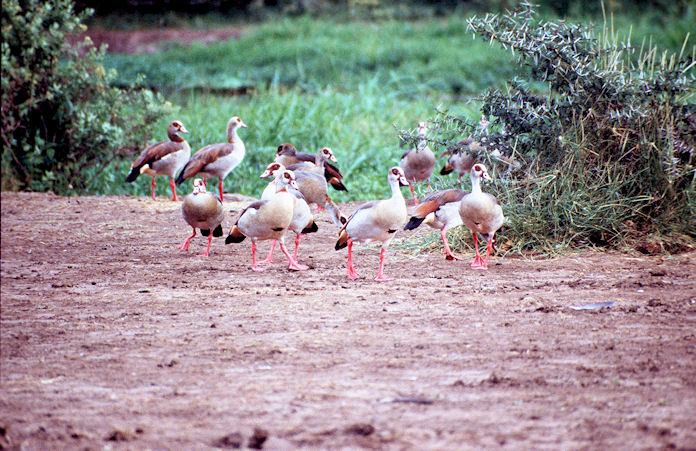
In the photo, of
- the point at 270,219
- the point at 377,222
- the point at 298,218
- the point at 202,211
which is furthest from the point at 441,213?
the point at 202,211

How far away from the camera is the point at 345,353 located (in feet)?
14.0

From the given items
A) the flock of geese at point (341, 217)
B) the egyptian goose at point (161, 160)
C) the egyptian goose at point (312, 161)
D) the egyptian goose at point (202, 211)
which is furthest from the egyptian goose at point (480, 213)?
the egyptian goose at point (161, 160)

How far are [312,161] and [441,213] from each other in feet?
10.4

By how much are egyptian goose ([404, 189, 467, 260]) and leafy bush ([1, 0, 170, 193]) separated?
5.16 m

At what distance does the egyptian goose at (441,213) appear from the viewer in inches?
263

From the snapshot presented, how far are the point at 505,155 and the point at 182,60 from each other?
1382 cm

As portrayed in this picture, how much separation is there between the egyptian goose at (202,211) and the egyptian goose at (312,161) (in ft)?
6.20

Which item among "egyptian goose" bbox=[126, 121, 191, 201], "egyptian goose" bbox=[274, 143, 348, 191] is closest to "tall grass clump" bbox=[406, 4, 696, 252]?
"egyptian goose" bbox=[274, 143, 348, 191]

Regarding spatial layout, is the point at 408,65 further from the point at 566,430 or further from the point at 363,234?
the point at 566,430

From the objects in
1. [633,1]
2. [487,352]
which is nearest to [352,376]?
[487,352]

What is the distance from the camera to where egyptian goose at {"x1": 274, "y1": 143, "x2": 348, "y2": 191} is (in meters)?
9.12

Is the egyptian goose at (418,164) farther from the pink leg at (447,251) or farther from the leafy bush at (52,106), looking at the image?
the leafy bush at (52,106)

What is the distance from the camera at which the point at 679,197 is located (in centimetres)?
699

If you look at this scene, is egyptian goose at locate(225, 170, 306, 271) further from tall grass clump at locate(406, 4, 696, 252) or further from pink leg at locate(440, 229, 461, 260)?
tall grass clump at locate(406, 4, 696, 252)
